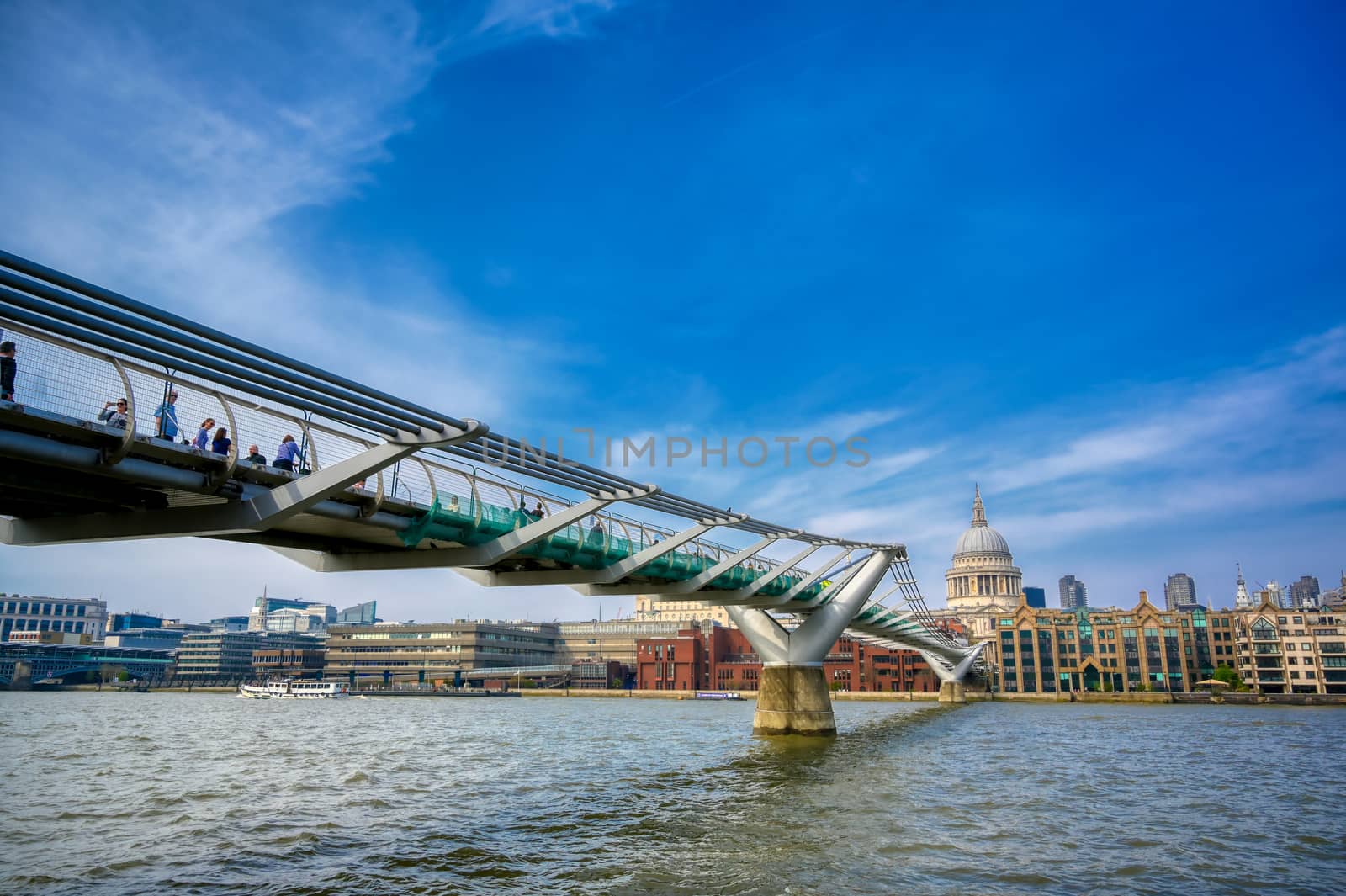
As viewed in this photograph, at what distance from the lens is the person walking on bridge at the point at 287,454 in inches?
558

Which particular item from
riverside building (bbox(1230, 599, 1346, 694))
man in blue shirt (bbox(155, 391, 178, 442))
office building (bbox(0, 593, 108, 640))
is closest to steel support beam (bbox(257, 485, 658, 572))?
man in blue shirt (bbox(155, 391, 178, 442))

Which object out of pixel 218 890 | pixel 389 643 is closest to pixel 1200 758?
pixel 218 890

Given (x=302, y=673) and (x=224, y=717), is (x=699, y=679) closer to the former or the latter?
(x=302, y=673)

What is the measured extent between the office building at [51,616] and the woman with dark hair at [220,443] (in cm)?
18269

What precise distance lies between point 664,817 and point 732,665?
106 m

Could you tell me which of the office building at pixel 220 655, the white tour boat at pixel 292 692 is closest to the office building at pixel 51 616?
the office building at pixel 220 655

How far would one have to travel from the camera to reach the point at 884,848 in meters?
15.3

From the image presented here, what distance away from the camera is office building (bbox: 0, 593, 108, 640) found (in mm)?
165875

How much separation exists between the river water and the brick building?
79.5 m

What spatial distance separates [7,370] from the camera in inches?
418

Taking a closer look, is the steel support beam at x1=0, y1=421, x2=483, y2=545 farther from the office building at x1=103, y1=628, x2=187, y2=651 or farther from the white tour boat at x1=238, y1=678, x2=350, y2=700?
the office building at x1=103, y1=628, x2=187, y2=651

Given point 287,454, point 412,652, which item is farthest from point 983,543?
point 287,454

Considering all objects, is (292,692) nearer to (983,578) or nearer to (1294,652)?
(1294,652)

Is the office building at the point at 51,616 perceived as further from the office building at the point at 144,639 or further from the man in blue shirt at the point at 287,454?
the man in blue shirt at the point at 287,454
